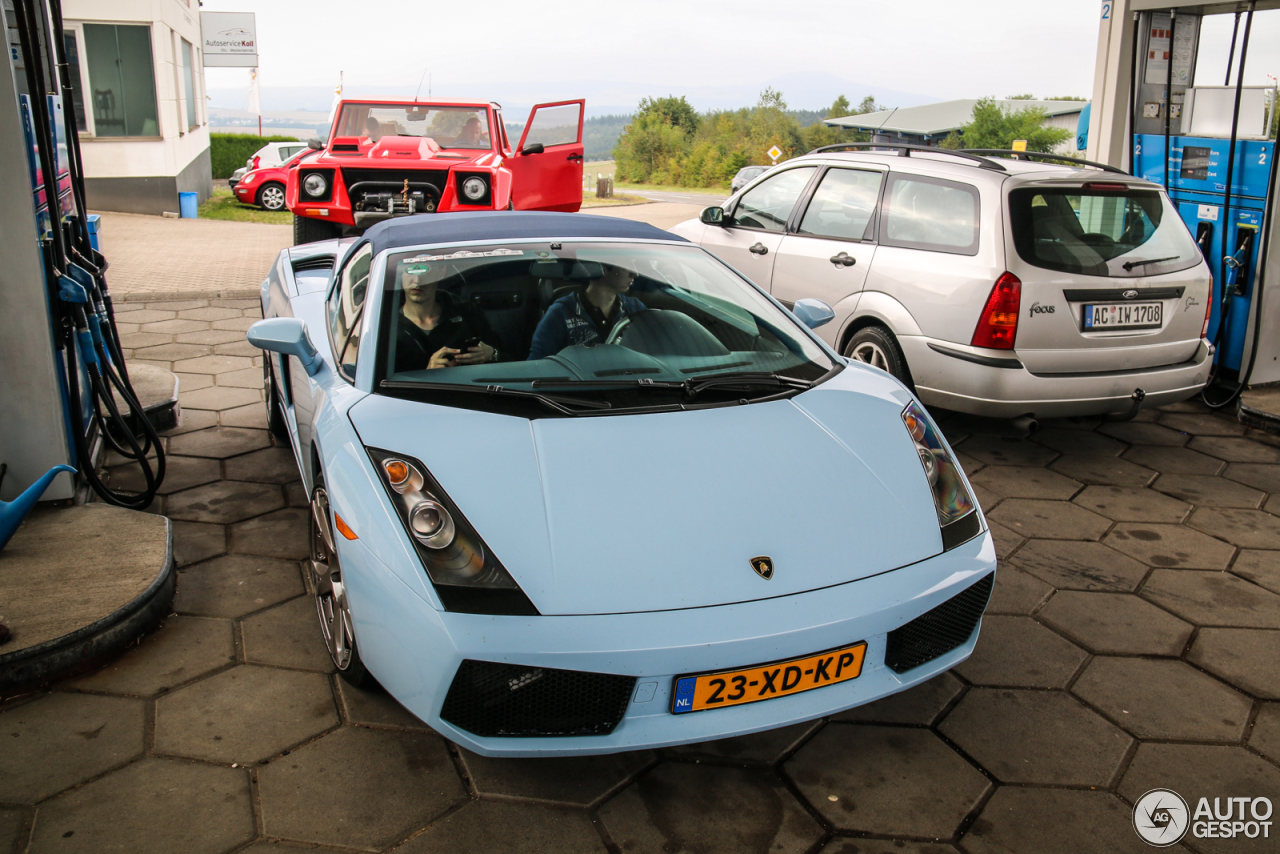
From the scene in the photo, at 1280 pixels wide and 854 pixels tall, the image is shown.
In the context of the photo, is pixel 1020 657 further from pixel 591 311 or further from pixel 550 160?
pixel 550 160

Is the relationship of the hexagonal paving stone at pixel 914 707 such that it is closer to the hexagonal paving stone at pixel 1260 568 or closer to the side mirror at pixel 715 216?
the hexagonal paving stone at pixel 1260 568

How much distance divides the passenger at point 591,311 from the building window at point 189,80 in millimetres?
19430

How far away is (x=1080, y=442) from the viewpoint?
5199 millimetres

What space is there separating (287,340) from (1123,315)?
389cm

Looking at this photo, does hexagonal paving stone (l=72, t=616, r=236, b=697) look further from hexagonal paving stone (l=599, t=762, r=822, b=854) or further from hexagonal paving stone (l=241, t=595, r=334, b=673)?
hexagonal paving stone (l=599, t=762, r=822, b=854)

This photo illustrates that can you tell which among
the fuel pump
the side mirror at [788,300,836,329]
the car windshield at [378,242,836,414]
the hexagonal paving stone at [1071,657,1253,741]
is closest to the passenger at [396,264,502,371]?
the car windshield at [378,242,836,414]

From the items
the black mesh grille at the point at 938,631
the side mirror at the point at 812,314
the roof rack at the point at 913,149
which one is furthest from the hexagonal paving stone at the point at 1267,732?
the roof rack at the point at 913,149

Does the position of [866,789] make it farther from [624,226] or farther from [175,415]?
[175,415]

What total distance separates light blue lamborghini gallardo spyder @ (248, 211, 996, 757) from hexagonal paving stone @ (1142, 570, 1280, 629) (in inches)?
50.7

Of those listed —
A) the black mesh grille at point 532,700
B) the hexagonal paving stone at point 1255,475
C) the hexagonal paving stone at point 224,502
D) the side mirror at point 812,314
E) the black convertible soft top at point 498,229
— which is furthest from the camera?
the hexagonal paving stone at point 1255,475

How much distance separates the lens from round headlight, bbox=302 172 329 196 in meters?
9.27

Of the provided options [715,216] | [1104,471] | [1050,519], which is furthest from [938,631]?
[715,216]

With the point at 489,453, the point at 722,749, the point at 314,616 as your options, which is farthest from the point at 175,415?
the point at 722,749

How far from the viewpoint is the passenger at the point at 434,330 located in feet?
9.17
